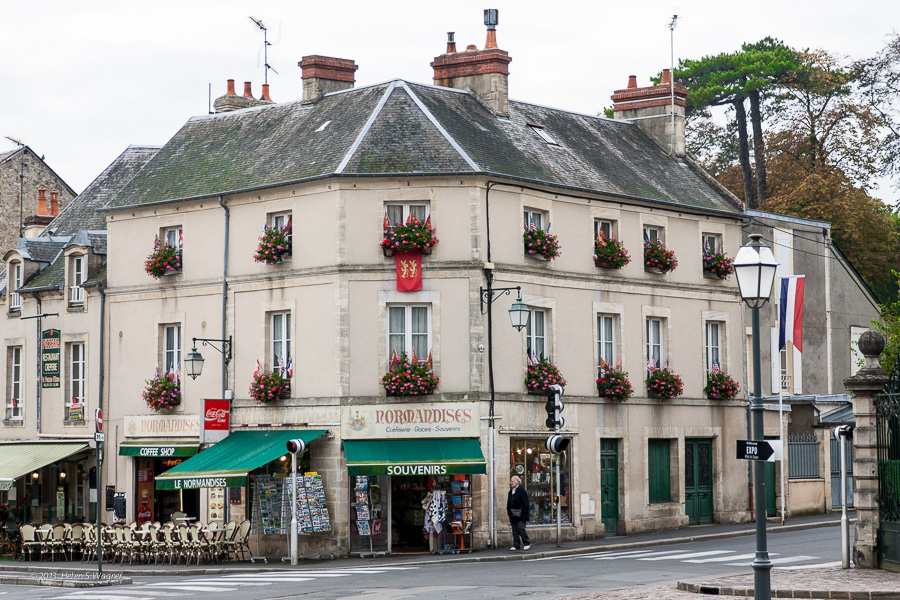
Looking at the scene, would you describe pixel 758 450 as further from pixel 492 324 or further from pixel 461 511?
pixel 492 324

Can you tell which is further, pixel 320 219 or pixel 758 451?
pixel 320 219

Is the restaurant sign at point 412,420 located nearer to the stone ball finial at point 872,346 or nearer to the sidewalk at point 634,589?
the sidewalk at point 634,589

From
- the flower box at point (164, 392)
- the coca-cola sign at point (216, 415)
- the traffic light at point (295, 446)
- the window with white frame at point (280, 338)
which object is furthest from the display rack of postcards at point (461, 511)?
the flower box at point (164, 392)

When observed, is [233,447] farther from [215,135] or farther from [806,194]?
[806,194]

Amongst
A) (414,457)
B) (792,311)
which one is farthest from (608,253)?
(414,457)

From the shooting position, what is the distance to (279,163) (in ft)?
100

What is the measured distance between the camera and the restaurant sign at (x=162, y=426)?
1224 inches

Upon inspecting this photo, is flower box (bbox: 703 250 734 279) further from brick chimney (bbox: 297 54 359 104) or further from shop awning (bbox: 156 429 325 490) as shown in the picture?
shop awning (bbox: 156 429 325 490)

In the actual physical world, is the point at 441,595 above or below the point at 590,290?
below

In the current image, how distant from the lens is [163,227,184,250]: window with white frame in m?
32.0

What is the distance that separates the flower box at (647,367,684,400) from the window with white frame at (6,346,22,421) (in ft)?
53.9

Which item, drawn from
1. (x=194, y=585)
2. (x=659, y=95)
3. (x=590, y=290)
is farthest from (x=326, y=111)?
(x=194, y=585)

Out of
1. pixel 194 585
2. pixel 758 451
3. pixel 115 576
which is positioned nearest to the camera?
pixel 758 451

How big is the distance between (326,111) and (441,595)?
630 inches
